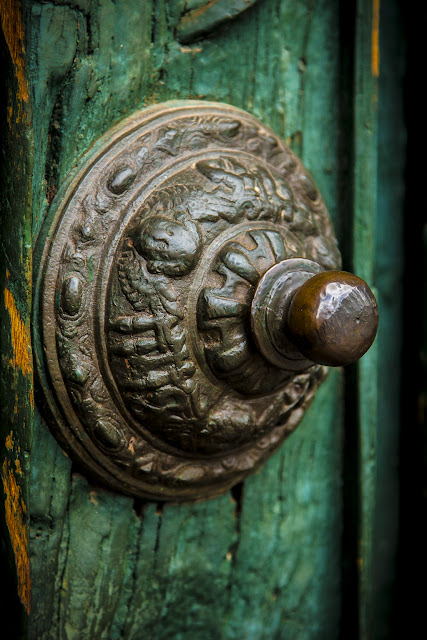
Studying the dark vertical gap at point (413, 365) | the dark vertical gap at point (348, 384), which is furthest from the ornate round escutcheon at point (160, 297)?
the dark vertical gap at point (413, 365)

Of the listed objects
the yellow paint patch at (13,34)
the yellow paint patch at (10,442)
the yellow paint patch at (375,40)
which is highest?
the yellow paint patch at (375,40)

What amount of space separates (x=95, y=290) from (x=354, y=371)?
1.10 feet

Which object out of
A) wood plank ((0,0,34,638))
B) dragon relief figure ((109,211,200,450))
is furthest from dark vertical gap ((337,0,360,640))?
wood plank ((0,0,34,638))

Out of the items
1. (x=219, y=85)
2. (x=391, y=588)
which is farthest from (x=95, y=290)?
(x=391, y=588)

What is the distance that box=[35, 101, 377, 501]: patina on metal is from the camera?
515 mm

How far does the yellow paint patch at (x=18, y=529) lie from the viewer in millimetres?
513

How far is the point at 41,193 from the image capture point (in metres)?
0.52

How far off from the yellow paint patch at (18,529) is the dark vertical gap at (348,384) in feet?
1.26

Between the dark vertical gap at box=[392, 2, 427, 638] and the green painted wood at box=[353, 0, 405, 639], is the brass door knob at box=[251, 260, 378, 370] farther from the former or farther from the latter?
the dark vertical gap at box=[392, 2, 427, 638]

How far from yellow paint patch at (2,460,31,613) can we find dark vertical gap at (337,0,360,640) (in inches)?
15.1

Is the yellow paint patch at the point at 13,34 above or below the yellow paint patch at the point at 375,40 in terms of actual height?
below

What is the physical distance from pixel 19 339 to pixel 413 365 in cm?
51

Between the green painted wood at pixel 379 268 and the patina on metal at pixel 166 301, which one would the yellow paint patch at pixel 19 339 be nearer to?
the patina on metal at pixel 166 301

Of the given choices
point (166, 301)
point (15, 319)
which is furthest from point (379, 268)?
point (15, 319)
